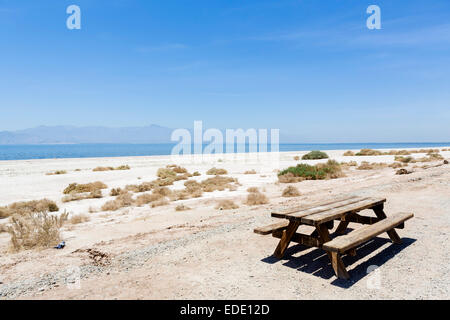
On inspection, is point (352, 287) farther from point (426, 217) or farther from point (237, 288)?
point (426, 217)

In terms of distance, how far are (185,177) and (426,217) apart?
14928mm

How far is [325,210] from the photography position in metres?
5.09

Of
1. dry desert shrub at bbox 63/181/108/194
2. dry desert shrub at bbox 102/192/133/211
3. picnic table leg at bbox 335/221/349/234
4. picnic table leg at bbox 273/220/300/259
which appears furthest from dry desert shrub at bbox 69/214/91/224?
picnic table leg at bbox 335/221/349/234

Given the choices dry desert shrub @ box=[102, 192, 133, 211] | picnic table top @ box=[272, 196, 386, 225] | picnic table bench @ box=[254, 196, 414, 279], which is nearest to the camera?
picnic table bench @ box=[254, 196, 414, 279]

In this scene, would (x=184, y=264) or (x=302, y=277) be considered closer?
(x=302, y=277)

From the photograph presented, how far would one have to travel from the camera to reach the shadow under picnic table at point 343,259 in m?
4.42

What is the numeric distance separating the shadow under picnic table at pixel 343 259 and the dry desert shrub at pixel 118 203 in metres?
7.79

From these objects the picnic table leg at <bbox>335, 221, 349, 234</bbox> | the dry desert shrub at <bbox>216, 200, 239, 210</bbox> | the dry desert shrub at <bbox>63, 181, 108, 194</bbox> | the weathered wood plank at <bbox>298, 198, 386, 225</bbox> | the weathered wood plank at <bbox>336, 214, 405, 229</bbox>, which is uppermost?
the weathered wood plank at <bbox>298, 198, 386, 225</bbox>

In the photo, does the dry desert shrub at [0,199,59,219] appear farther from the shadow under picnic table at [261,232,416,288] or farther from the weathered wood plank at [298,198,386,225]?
the weathered wood plank at [298,198,386,225]

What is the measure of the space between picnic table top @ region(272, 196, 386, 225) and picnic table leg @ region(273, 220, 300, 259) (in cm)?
17

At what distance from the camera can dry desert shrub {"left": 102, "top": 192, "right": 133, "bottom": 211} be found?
11.2m

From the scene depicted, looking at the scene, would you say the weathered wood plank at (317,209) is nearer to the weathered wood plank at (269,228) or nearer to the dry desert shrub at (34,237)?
the weathered wood plank at (269,228)

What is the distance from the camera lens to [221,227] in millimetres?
7039
